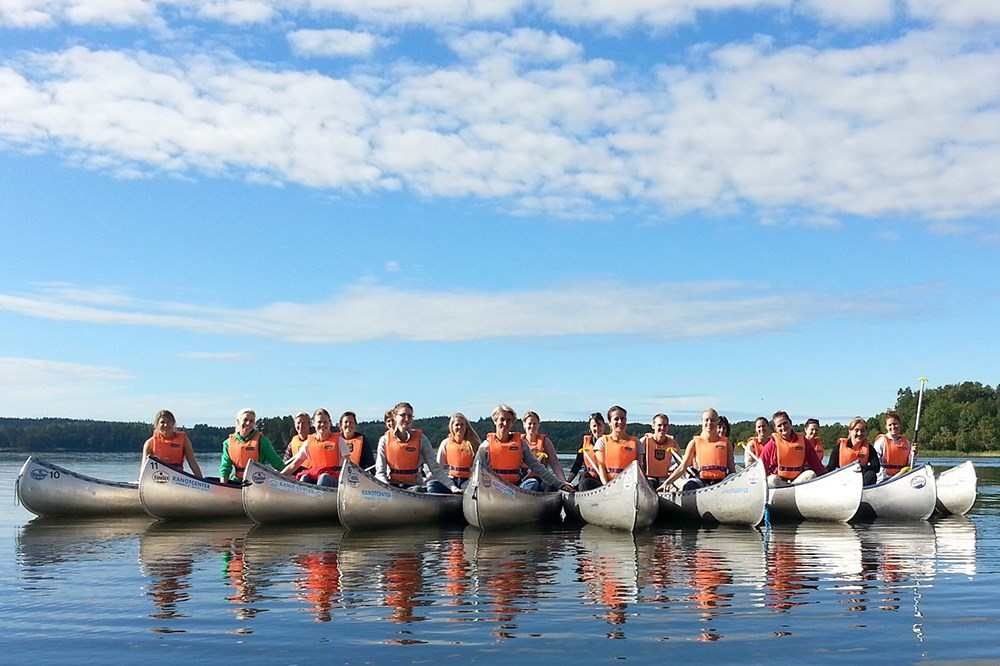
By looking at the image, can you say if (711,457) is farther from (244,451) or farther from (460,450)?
(244,451)

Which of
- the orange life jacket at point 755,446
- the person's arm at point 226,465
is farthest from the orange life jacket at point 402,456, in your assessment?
the orange life jacket at point 755,446

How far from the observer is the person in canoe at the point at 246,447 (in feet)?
53.4

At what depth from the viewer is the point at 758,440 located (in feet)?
59.7

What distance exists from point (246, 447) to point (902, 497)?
11.0 metres

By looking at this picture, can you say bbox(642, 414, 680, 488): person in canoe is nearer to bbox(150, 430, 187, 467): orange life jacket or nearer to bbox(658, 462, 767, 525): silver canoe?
bbox(658, 462, 767, 525): silver canoe

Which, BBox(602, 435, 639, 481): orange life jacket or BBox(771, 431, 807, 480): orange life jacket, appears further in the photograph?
BBox(771, 431, 807, 480): orange life jacket

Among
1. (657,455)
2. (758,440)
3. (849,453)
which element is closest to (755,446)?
(758,440)

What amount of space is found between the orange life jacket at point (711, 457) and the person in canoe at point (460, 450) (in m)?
3.43

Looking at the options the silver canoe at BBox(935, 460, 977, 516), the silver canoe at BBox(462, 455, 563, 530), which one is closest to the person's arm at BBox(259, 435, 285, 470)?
the silver canoe at BBox(462, 455, 563, 530)

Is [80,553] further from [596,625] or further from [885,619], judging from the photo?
[885,619]

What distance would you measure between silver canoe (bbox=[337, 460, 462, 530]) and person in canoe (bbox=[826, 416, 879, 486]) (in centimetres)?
724

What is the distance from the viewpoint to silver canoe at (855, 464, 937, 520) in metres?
16.4

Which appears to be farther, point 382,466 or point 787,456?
point 787,456

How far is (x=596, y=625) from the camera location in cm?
727
